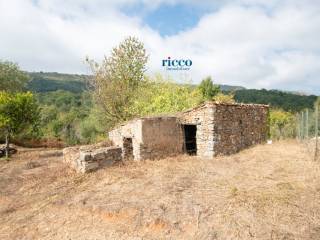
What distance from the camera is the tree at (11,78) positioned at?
136ft

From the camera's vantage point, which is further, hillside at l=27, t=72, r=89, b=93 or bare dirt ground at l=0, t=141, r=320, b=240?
hillside at l=27, t=72, r=89, b=93

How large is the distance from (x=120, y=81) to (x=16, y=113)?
9.61 meters

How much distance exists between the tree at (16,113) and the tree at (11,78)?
17145 millimetres

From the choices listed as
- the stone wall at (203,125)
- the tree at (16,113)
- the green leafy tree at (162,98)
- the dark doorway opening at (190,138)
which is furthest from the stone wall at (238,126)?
the tree at (16,113)

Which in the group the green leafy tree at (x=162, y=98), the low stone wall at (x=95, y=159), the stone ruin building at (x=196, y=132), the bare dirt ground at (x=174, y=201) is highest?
the green leafy tree at (x=162, y=98)

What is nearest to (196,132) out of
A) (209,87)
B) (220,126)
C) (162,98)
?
(220,126)

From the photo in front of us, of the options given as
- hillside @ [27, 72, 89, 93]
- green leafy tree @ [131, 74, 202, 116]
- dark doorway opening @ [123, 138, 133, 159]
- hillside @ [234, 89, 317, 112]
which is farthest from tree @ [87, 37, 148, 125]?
hillside @ [27, 72, 89, 93]

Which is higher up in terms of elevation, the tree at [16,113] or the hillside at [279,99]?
the hillside at [279,99]

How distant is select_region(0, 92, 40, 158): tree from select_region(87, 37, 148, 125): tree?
6.45m

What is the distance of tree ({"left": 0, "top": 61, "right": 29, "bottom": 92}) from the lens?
1634 inches

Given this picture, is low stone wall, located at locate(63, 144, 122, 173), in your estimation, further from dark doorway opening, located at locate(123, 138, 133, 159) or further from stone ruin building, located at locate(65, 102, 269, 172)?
dark doorway opening, located at locate(123, 138, 133, 159)

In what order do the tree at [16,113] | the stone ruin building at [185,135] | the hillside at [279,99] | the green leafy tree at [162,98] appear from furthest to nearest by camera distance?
the hillside at [279,99]
the green leafy tree at [162,98]
the tree at [16,113]
the stone ruin building at [185,135]

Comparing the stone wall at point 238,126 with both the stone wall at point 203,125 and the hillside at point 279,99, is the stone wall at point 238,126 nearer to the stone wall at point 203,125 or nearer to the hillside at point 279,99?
the stone wall at point 203,125

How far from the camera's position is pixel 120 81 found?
30781 millimetres
